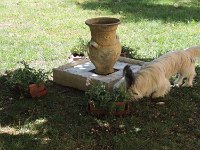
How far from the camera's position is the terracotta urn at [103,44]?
6.43 meters

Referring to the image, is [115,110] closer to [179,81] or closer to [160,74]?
[160,74]

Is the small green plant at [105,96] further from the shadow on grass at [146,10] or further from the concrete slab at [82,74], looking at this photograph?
the shadow on grass at [146,10]

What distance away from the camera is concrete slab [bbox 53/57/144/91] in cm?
667

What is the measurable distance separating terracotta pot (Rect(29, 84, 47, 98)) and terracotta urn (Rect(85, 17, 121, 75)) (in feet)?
3.22

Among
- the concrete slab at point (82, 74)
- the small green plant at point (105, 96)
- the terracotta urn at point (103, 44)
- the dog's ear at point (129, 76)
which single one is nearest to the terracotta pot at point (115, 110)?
the small green plant at point (105, 96)

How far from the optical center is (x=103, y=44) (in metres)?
6.58

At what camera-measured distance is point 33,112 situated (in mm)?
6094

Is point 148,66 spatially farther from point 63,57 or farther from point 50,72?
point 63,57

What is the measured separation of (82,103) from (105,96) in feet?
2.37

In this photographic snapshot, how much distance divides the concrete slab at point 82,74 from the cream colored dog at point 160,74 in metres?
0.51

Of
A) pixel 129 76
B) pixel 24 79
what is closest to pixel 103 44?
pixel 129 76

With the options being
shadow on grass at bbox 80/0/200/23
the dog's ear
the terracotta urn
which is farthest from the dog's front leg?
shadow on grass at bbox 80/0/200/23

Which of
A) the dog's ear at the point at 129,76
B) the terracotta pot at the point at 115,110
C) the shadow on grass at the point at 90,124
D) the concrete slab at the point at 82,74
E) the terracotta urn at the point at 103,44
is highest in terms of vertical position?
the terracotta urn at the point at 103,44

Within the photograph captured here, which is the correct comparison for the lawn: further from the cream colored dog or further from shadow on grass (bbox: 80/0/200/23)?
the cream colored dog
